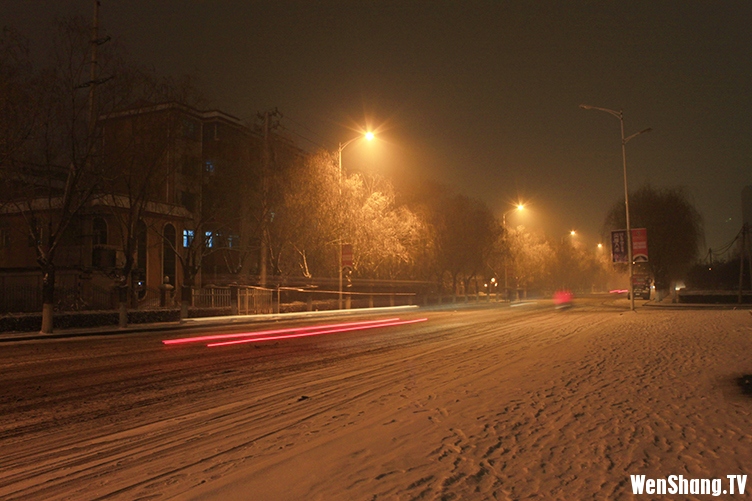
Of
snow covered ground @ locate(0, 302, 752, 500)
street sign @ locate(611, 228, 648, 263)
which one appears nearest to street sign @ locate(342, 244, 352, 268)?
street sign @ locate(611, 228, 648, 263)

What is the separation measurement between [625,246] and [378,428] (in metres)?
33.7

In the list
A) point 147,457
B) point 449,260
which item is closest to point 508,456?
point 147,457

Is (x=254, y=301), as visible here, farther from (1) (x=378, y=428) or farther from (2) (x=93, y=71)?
(1) (x=378, y=428)

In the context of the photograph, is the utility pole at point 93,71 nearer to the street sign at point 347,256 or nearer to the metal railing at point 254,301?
the metal railing at point 254,301

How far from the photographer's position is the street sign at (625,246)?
32.7 m

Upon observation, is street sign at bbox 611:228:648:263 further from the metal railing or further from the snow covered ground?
the snow covered ground

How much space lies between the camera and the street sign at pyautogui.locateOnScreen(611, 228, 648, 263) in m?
32.7

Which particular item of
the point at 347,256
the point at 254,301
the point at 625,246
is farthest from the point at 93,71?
the point at 625,246

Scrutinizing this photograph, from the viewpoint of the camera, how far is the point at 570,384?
870 centimetres

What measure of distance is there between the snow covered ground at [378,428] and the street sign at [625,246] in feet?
74.0

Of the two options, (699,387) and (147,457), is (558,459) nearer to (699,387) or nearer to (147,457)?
(147,457)

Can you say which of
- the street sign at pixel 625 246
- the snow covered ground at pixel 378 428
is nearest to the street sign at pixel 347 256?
the street sign at pixel 625 246

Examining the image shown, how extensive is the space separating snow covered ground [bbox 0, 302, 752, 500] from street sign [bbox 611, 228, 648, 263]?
2255cm

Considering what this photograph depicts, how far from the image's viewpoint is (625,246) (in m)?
35.9
